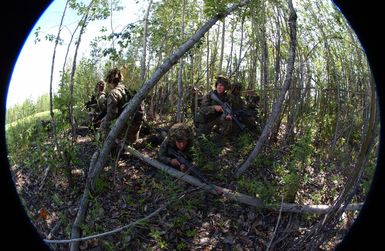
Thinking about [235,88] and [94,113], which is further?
[235,88]

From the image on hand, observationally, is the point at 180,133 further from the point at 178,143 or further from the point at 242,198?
the point at 242,198

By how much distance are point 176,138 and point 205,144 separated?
68 cm

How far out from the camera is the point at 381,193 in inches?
81.0

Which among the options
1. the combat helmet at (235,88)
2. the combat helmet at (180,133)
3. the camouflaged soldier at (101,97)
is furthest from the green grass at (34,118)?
the combat helmet at (235,88)

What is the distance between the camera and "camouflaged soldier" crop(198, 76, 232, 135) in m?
5.72

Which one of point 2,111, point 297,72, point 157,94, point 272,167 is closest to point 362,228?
point 2,111

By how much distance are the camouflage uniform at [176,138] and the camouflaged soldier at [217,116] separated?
0.82m

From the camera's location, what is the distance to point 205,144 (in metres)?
5.29

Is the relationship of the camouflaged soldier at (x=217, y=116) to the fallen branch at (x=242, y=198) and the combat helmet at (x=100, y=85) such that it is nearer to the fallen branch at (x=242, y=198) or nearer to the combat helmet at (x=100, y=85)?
the fallen branch at (x=242, y=198)

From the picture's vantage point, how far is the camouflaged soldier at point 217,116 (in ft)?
18.8

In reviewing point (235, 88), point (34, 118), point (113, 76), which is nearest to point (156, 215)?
point (113, 76)

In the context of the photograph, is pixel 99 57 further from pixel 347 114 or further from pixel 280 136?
pixel 347 114

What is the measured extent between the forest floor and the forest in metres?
0.02

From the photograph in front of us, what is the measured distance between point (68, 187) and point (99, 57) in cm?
213
